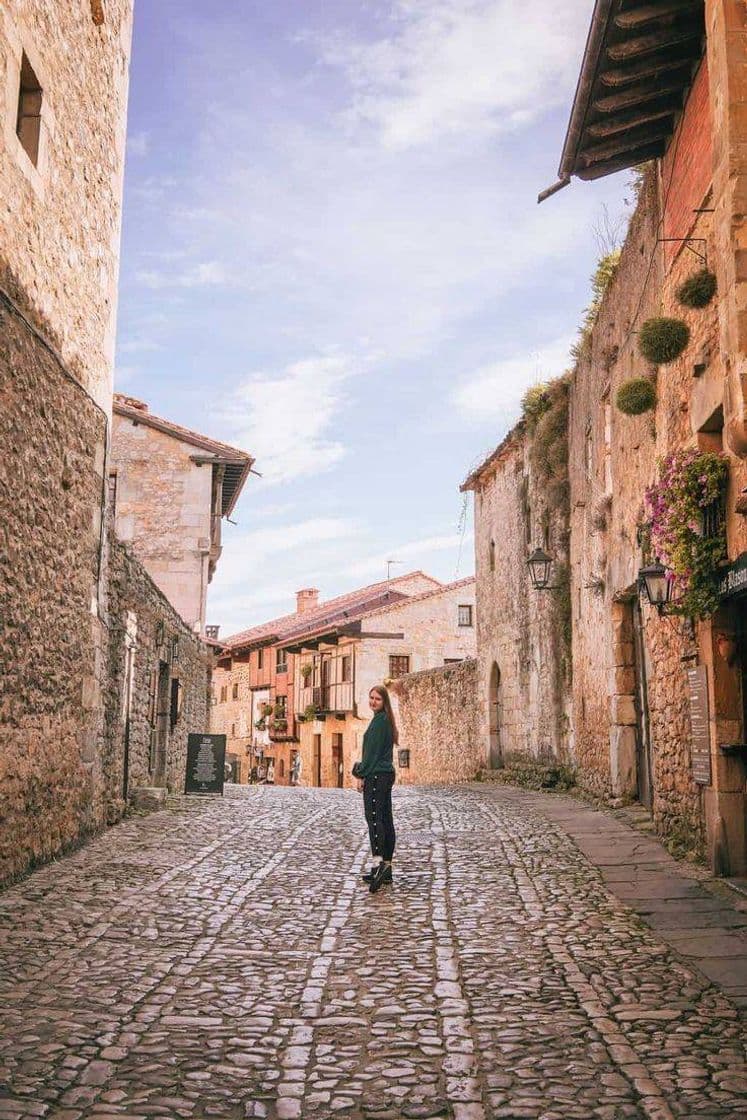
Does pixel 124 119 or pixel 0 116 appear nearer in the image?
pixel 0 116

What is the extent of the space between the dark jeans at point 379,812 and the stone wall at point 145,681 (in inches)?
155

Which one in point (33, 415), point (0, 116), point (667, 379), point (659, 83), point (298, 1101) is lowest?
point (298, 1101)

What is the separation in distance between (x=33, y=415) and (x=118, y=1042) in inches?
205

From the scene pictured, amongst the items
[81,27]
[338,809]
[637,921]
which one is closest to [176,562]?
[338,809]

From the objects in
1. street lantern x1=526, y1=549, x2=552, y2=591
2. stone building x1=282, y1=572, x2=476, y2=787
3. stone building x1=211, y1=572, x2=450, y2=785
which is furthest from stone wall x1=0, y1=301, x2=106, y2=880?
stone building x1=211, y1=572, x2=450, y2=785

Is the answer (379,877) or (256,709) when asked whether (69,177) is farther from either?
(256,709)

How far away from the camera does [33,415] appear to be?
26.6ft

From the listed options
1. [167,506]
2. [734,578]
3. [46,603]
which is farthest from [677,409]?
[167,506]

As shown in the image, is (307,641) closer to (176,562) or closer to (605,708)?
(176,562)

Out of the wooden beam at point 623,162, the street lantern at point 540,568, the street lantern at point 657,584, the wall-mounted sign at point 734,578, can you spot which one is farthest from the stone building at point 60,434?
the street lantern at point 540,568

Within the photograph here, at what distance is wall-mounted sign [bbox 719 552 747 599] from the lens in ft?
22.5

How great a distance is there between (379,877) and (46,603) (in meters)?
3.35

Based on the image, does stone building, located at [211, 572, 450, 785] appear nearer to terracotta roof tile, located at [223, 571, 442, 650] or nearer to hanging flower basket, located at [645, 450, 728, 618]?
terracotta roof tile, located at [223, 571, 442, 650]

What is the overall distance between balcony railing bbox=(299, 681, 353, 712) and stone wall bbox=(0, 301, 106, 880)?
27.1m
